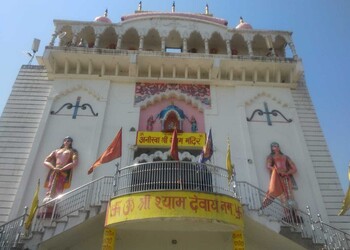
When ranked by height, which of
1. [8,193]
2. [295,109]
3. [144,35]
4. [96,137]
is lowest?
[8,193]

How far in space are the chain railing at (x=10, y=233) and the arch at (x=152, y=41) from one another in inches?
447

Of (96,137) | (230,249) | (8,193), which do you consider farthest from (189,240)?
(8,193)

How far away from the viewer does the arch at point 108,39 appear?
17797 millimetres

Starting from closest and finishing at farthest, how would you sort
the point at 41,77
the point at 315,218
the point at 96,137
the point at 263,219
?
the point at 263,219
the point at 315,218
the point at 96,137
the point at 41,77

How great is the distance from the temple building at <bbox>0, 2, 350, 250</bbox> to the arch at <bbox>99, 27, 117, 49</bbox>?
85 millimetres

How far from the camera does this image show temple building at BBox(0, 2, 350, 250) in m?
10.1

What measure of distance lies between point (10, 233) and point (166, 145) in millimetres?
6640

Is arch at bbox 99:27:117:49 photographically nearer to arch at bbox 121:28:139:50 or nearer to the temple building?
the temple building

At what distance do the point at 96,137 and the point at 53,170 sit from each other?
88.2 inches

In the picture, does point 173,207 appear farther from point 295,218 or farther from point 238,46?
point 238,46

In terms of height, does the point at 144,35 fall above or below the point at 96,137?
above

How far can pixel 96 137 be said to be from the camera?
14.0 metres

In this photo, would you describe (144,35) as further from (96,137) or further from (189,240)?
(189,240)

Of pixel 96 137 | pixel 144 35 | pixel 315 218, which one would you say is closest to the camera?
pixel 315 218
